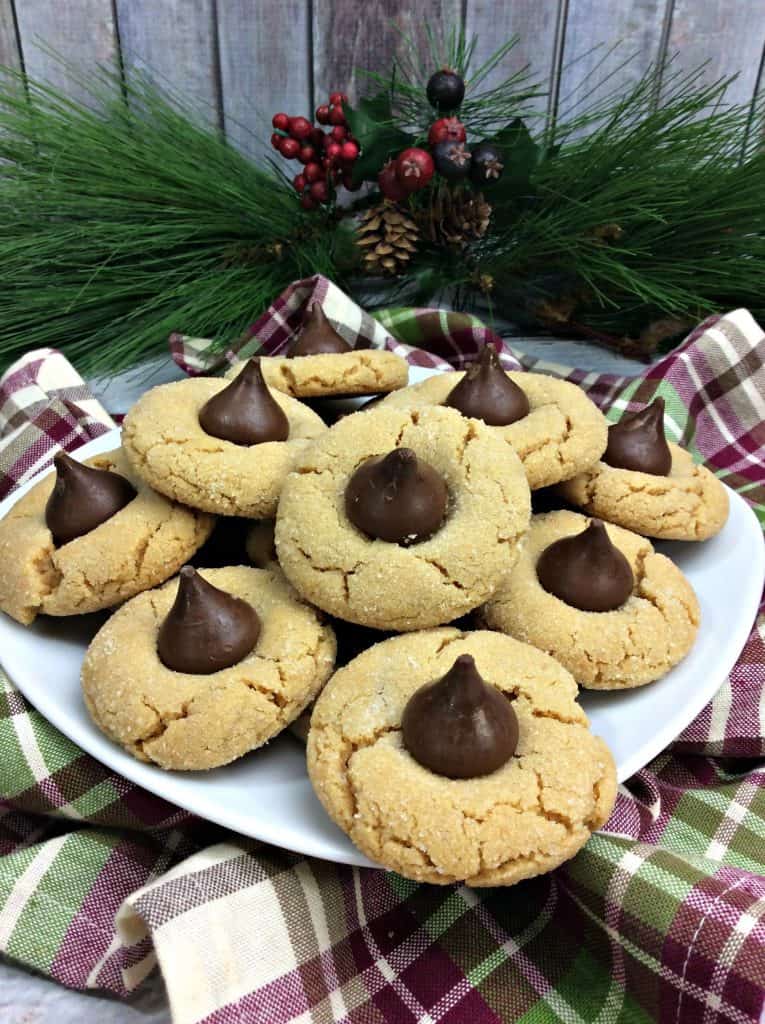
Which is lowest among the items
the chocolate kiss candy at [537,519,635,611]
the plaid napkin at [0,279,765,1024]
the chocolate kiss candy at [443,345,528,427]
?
the plaid napkin at [0,279,765,1024]

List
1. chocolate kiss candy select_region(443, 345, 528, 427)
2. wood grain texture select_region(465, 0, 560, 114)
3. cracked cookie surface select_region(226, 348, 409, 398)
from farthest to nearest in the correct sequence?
1. wood grain texture select_region(465, 0, 560, 114)
2. cracked cookie surface select_region(226, 348, 409, 398)
3. chocolate kiss candy select_region(443, 345, 528, 427)

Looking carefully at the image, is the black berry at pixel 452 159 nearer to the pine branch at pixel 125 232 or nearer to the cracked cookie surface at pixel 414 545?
the pine branch at pixel 125 232

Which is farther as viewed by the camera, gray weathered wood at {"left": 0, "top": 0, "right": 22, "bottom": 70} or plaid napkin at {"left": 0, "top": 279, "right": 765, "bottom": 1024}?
gray weathered wood at {"left": 0, "top": 0, "right": 22, "bottom": 70}

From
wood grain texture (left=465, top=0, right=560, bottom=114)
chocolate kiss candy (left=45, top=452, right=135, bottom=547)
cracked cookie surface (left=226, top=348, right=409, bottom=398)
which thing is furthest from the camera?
wood grain texture (left=465, top=0, right=560, bottom=114)

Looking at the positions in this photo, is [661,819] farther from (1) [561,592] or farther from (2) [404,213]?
(2) [404,213]

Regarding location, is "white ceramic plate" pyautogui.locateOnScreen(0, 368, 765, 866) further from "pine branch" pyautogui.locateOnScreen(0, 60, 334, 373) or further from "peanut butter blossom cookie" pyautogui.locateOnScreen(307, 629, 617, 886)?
"pine branch" pyautogui.locateOnScreen(0, 60, 334, 373)

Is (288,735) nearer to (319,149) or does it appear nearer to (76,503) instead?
(76,503)

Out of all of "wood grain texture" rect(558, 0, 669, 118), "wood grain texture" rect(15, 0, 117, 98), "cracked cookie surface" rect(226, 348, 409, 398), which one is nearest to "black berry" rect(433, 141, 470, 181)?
"wood grain texture" rect(558, 0, 669, 118)
